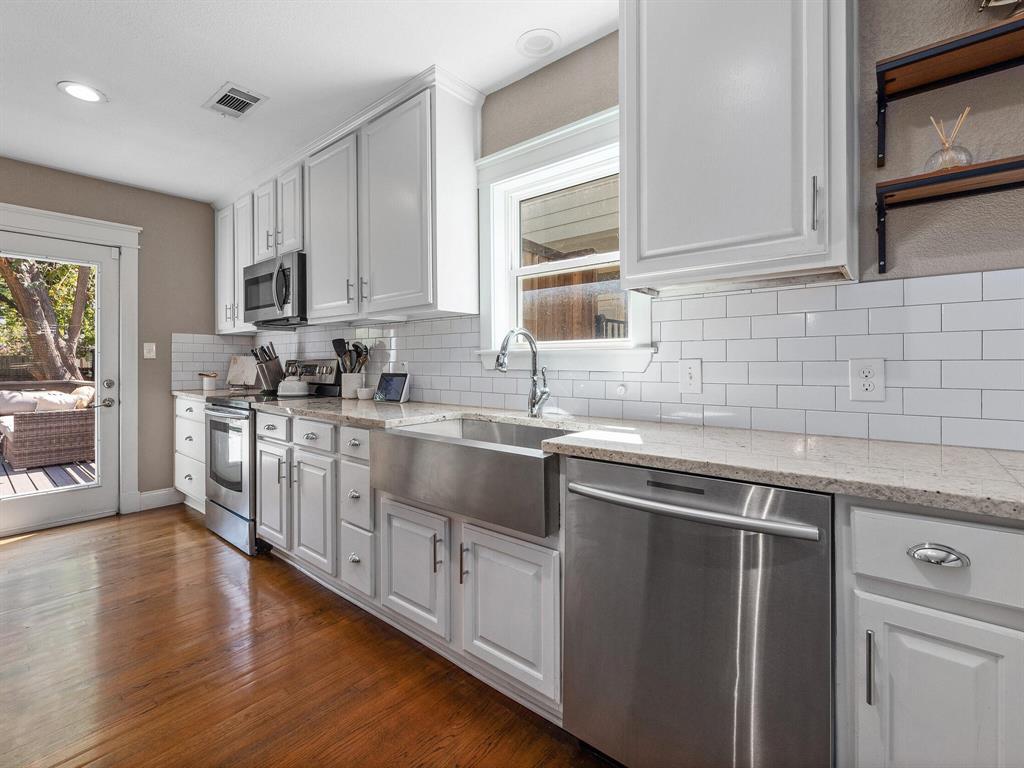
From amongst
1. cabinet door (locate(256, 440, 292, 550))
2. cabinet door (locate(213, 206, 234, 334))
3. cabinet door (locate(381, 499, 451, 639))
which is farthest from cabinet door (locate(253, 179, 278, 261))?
cabinet door (locate(381, 499, 451, 639))

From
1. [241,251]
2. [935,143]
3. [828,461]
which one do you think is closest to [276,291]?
[241,251]

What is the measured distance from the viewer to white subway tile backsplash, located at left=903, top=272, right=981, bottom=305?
1.32m

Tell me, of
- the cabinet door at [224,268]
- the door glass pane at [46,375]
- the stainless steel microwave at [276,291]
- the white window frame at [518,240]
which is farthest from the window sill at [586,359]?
the door glass pane at [46,375]

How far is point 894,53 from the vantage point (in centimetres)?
142

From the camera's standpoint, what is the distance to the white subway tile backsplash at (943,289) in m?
1.32

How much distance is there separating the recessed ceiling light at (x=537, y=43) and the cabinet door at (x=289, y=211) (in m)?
1.70

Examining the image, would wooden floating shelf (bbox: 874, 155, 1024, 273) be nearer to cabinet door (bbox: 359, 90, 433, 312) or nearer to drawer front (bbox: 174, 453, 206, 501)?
cabinet door (bbox: 359, 90, 433, 312)

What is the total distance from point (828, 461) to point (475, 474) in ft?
3.13

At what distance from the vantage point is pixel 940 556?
2.88 ft

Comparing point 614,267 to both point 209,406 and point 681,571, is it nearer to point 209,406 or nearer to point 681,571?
point 681,571

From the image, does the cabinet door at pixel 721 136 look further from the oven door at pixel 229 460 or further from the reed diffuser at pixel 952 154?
the oven door at pixel 229 460

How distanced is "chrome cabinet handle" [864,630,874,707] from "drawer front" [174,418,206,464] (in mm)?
3741

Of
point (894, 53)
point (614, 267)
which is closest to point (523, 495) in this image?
point (614, 267)

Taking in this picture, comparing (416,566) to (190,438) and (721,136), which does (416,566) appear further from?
(190,438)
